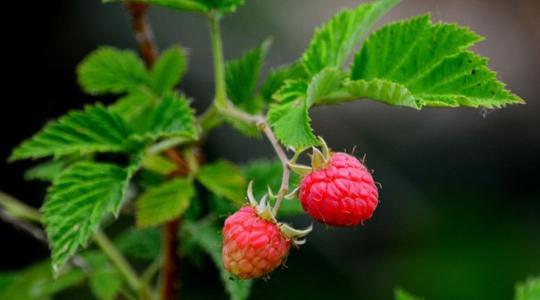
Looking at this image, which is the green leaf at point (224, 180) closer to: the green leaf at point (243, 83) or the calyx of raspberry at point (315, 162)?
the green leaf at point (243, 83)

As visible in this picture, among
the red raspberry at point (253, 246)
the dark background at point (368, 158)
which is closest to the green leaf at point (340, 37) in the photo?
the red raspberry at point (253, 246)

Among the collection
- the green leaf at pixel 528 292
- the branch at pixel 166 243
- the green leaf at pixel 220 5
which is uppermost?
the green leaf at pixel 220 5

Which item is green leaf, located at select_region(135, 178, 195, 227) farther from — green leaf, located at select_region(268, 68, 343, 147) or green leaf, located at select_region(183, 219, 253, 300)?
green leaf, located at select_region(268, 68, 343, 147)

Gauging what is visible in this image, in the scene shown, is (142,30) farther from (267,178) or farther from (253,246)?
(253,246)

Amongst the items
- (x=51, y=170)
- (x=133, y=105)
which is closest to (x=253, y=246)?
(x=133, y=105)

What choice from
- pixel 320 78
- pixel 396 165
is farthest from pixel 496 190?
pixel 320 78

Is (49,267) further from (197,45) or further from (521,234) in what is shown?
(521,234)
